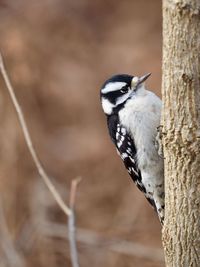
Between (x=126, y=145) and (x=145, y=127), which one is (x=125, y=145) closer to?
(x=126, y=145)

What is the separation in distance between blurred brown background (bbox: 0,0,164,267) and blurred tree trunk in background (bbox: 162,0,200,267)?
406cm

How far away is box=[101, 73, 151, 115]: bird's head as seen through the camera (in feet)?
13.6

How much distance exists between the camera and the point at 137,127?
13.3 feet

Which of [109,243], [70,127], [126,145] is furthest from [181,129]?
[70,127]

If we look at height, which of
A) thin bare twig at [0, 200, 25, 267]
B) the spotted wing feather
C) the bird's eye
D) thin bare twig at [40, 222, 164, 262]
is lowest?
thin bare twig at [40, 222, 164, 262]

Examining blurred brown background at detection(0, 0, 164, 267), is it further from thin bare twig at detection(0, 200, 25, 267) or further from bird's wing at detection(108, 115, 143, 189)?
bird's wing at detection(108, 115, 143, 189)

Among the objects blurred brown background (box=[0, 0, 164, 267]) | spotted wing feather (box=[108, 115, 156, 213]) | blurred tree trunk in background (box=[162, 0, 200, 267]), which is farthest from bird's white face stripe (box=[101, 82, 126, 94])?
blurred brown background (box=[0, 0, 164, 267])

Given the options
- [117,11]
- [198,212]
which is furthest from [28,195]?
[198,212]

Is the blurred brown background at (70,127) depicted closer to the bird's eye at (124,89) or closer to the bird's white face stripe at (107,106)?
the bird's white face stripe at (107,106)

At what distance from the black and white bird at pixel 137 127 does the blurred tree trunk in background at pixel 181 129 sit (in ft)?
2.65

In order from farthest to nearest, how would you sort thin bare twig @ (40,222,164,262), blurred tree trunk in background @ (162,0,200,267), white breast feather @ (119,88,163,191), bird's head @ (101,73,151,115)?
thin bare twig @ (40,222,164,262) < bird's head @ (101,73,151,115) < white breast feather @ (119,88,163,191) < blurred tree trunk in background @ (162,0,200,267)

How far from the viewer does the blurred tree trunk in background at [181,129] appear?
9.03ft

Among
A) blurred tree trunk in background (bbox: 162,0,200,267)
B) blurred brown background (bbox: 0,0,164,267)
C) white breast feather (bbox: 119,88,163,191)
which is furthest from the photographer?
blurred brown background (bbox: 0,0,164,267)

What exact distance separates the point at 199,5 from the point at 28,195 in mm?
5928
